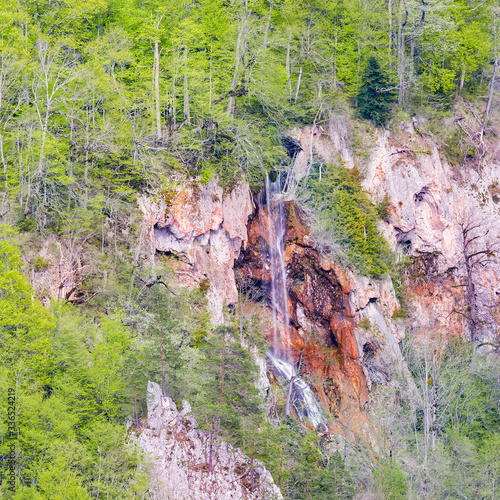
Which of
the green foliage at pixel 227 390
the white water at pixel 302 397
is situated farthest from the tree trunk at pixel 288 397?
the green foliage at pixel 227 390

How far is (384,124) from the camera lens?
134ft

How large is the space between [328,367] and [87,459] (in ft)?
61.9

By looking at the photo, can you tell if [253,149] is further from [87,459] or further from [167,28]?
[87,459]

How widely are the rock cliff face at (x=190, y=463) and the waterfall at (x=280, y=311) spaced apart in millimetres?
11282

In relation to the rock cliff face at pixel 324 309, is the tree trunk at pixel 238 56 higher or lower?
higher

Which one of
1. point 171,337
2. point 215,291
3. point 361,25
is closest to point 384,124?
point 361,25

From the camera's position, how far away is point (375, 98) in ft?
134

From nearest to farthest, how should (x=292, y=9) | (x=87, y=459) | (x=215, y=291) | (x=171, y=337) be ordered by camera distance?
(x=87, y=459) < (x=171, y=337) < (x=215, y=291) < (x=292, y=9)

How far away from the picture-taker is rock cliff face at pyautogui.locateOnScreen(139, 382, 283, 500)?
20.1 m

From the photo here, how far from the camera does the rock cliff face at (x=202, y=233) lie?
29641 mm

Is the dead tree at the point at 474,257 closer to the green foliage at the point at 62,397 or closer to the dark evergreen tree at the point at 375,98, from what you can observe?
the dark evergreen tree at the point at 375,98

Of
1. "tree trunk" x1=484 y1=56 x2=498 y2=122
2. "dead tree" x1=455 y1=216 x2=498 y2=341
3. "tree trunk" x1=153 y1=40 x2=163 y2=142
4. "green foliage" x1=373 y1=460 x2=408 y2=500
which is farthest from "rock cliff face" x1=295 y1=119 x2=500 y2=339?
"green foliage" x1=373 y1=460 x2=408 y2=500

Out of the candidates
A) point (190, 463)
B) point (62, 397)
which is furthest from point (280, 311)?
point (62, 397)

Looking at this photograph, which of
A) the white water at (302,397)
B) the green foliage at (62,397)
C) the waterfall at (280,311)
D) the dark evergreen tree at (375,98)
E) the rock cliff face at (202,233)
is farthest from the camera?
the dark evergreen tree at (375,98)
